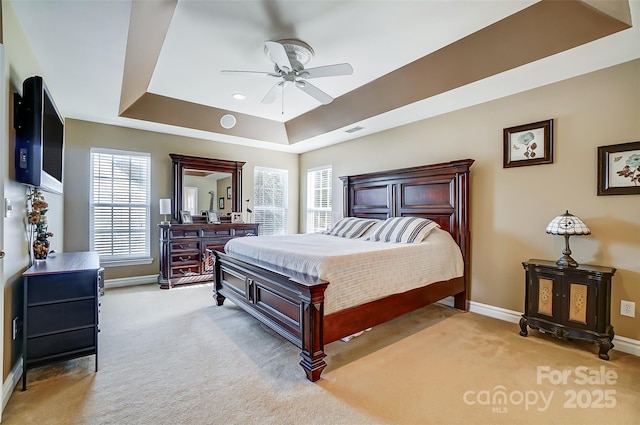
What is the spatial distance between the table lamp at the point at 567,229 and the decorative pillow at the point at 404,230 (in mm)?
1207

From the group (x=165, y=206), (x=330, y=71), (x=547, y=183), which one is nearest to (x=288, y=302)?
(x=330, y=71)

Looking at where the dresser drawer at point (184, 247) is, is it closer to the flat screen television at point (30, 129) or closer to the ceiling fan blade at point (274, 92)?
the flat screen television at point (30, 129)

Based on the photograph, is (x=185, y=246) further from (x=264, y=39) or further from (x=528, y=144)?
(x=528, y=144)

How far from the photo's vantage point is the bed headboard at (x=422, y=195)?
369cm

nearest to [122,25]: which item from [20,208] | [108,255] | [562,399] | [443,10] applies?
[20,208]

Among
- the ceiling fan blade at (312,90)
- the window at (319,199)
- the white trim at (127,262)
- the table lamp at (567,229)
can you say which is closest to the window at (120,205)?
the white trim at (127,262)

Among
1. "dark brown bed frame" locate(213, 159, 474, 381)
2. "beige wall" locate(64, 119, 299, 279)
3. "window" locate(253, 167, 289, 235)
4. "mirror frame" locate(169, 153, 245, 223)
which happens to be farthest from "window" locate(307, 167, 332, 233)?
"mirror frame" locate(169, 153, 245, 223)

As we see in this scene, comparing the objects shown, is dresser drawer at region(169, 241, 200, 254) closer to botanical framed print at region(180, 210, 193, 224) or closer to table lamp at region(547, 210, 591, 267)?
botanical framed print at region(180, 210, 193, 224)

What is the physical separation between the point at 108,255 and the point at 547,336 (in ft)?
19.3

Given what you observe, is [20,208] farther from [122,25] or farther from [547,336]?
[547,336]

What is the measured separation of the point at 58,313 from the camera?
2.20 meters

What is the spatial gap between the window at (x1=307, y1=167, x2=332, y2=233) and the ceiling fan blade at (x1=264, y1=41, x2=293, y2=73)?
10.6 ft

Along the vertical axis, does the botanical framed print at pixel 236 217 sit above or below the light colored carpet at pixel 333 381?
above

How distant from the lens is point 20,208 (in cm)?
227
